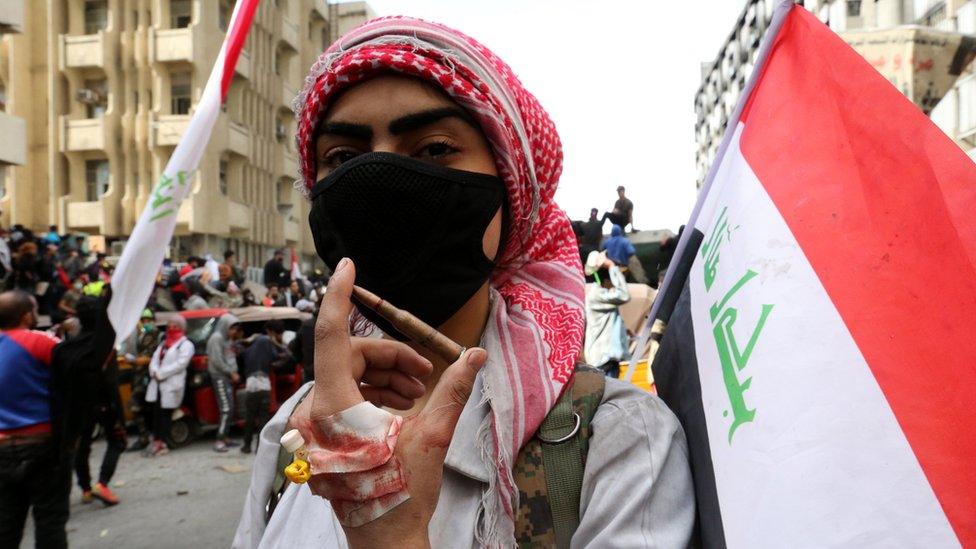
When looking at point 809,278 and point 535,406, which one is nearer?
point 809,278

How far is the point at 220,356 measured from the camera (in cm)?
874

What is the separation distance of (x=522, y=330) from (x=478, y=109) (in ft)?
1.43

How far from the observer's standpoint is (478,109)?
1273mm

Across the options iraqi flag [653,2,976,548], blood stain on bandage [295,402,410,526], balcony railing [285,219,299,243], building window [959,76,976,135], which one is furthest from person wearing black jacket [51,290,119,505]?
balcony railing [285,219,299,243]

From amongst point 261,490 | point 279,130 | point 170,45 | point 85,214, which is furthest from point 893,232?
point 279,130

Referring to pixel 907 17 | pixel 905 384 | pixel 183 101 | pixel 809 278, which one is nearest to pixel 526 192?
pixel 809 278

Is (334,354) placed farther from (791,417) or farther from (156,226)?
(156,226)

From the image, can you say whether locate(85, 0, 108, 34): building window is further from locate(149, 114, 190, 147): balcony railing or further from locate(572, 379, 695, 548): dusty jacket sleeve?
locate(572, 379, 695, 548): dusty jacket sleeve

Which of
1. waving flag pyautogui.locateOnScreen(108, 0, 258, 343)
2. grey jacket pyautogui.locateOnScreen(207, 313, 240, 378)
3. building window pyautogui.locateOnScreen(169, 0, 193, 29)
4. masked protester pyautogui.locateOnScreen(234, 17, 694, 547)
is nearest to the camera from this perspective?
masked protester pyautogui.locateOnScreen(234, 17, 694, 547)

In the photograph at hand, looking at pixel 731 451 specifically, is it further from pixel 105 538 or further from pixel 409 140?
pixel 105 538

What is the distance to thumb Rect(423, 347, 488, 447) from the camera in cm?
90

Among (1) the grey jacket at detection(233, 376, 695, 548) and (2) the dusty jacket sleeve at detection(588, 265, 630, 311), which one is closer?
(1) the grey jacket at detection(233, 376, 695, 548)

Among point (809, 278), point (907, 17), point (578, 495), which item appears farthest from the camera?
point (907, 17)

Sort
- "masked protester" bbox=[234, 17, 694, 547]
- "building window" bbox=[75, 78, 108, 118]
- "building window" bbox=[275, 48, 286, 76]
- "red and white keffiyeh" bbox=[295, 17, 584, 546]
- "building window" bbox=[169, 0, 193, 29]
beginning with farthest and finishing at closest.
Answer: "building window" bbox=[275, 48, 286, 76] → "building window" bbox=[169, 0, 193, 29] → "building window" bbox=[75, 78, 108, 118] → "red and white keffiyeh" bbox=[295, 17, 584, 546] → "masked protester" bbox=[234, 17, 694, 547]
